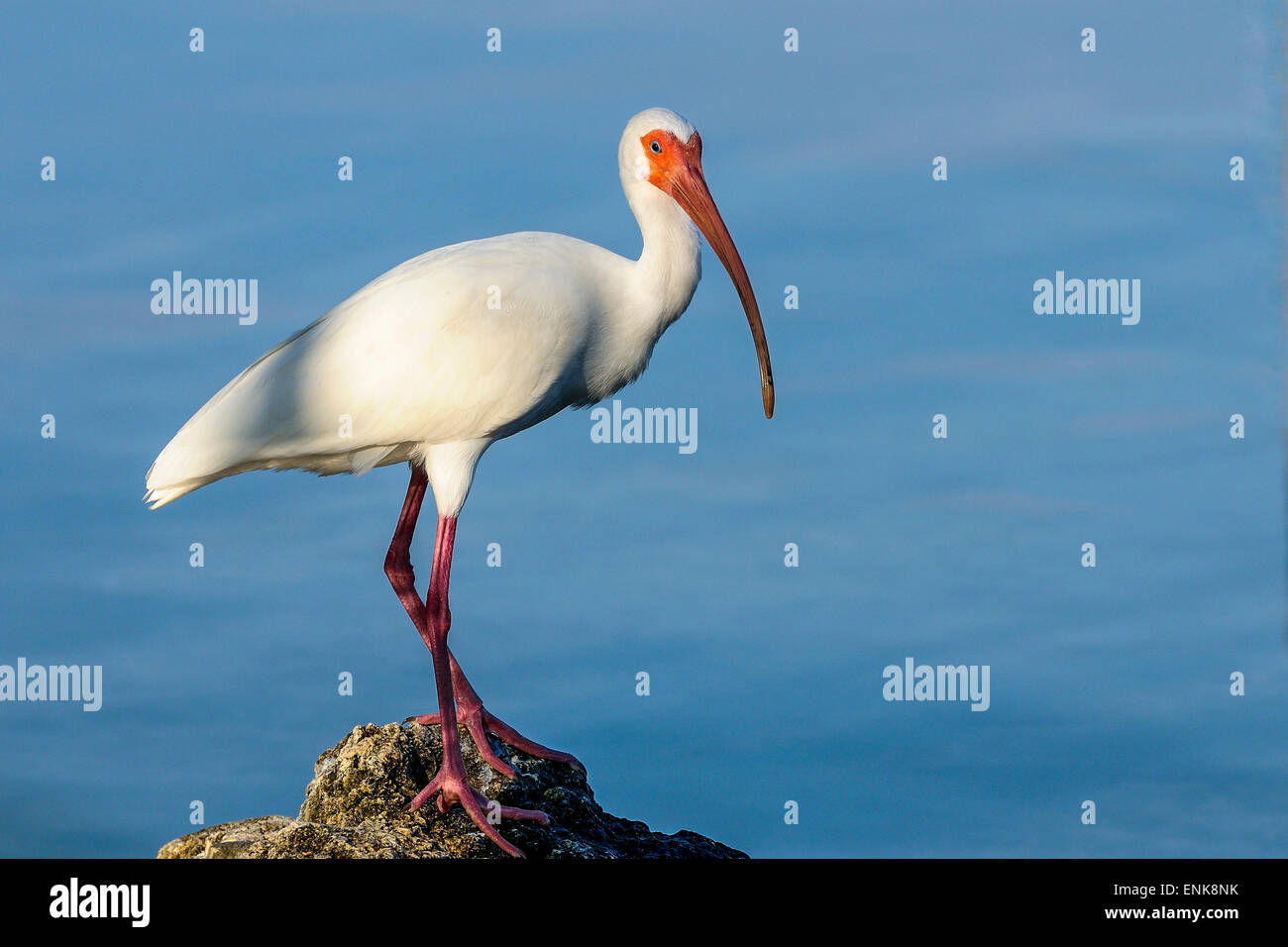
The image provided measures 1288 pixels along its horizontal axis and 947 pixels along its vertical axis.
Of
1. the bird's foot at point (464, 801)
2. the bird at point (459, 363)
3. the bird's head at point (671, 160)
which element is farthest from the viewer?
the bird's head at point (671, 160)

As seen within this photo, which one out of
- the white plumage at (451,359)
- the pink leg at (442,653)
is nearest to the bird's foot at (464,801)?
the pink leg at (442,653)

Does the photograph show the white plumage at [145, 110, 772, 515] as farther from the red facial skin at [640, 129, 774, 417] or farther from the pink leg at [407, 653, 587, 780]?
the pink leg at [407, 653, 587, 780]

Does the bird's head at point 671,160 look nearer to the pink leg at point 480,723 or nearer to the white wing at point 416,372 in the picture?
the white wing at point 416,372

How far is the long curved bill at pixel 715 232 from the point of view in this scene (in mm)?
10836

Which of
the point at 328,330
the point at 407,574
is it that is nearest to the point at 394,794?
the point at 407,574

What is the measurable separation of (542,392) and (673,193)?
178cm

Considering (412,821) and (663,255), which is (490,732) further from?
(663,255)

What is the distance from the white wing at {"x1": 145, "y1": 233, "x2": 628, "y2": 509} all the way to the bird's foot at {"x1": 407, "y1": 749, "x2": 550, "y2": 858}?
7.55ft

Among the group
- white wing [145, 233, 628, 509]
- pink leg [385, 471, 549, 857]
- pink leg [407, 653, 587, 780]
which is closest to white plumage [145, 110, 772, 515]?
white wing [145, 233, 628, 509]

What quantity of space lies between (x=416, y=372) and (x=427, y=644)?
2008 millimetres

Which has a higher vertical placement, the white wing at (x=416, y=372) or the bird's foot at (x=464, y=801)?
the white wing at (x=416, y=372)

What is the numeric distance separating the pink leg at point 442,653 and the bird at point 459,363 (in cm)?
1

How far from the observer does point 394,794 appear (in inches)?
392

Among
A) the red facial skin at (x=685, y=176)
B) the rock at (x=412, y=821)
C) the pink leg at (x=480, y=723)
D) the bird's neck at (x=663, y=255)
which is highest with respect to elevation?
the red facial skin at (x=685, y=176)
